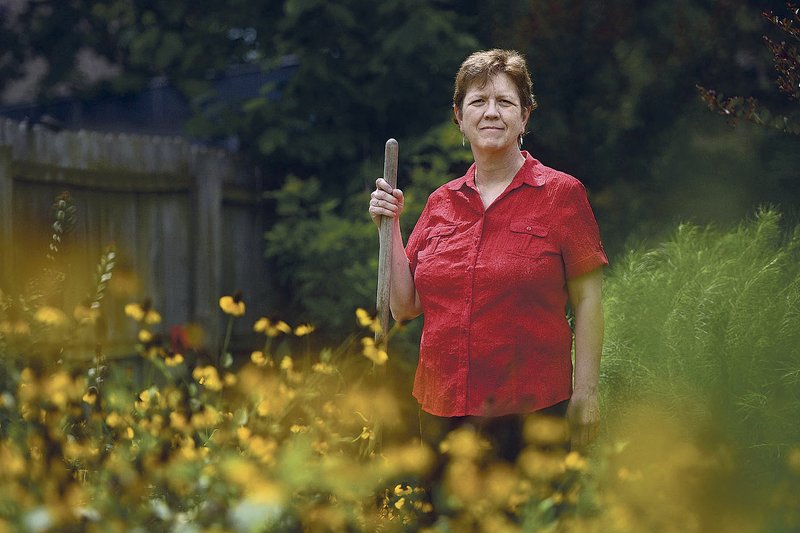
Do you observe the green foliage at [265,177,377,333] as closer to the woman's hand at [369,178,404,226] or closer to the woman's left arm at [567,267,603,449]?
the woman's hand at [369,178,404,226]

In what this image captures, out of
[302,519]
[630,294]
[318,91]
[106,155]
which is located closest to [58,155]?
[106,155]

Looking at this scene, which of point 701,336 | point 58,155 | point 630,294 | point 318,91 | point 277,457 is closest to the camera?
point 277,457

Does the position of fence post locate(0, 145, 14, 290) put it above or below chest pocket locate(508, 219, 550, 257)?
below

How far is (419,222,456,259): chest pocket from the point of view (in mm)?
2678

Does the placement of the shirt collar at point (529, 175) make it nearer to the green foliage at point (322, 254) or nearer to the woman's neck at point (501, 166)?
the woman's neck at point (501, 166)

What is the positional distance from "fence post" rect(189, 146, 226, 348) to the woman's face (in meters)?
4.37

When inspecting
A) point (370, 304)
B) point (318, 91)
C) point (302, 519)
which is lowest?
point (370, 304)

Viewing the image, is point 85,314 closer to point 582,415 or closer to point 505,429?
point 505,429

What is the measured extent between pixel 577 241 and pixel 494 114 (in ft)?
1.24

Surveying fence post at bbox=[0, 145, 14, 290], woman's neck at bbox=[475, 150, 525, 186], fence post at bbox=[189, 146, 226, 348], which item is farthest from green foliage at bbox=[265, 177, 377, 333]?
woman's neck at bbox=[475, 150, 525, 186]

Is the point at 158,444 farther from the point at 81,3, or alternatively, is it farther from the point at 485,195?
the point at 81,3

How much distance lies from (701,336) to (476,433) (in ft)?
3.83

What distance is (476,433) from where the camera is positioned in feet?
8.32

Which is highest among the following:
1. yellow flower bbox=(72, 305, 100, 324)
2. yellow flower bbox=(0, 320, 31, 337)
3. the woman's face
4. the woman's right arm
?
the woman's face
